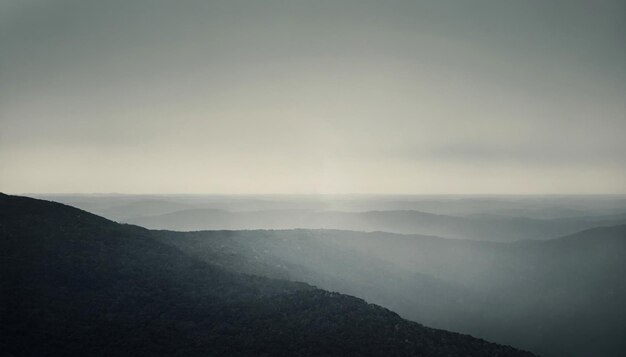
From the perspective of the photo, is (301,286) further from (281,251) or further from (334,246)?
(334,246)

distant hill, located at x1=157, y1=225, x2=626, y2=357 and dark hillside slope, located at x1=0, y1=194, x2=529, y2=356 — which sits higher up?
dark hillside slope, located at x1=0, y1=194, x2=529, y2=356

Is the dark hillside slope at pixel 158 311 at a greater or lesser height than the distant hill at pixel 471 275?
greater

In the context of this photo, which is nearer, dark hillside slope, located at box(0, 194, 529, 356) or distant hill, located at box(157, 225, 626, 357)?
dark hillside slope, located at box(0, 194, 529, 356)

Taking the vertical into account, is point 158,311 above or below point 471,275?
above

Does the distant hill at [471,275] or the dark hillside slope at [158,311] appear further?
the distant hill at [471,275]

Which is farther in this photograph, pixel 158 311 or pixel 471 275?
pixel 471 275
